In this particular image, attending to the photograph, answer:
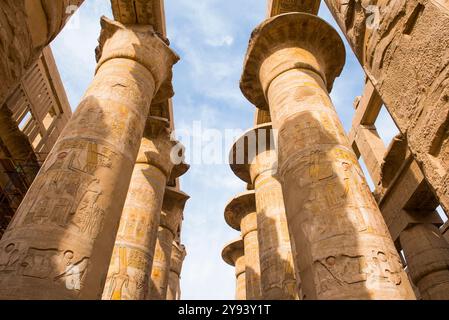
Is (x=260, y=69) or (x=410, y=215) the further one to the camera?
(x=410, y=215)

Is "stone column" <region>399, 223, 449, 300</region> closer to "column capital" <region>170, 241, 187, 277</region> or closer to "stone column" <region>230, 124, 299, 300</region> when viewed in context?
"stone column" <region>230, 124, 299, 300</region>

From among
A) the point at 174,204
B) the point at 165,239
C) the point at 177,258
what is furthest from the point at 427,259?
the point at 177,258

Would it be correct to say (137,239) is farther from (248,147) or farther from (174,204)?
(248,147)

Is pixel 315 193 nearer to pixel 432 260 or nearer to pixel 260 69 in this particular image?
pixel 260 69

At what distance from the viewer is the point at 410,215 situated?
8906 mm

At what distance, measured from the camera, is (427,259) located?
7859 millimetres

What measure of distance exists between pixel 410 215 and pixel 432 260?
1438 mm

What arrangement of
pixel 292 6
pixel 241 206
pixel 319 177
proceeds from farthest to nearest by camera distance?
pixel 241 206 → pixel 292 6 → pixel 319 177

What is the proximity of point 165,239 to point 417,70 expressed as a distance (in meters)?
10.2

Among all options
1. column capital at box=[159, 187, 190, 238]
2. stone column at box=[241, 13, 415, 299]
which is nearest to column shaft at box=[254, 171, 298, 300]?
column capital at box=[159, 187, 190, 238]

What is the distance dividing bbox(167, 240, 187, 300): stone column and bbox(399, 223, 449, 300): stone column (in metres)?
9.80

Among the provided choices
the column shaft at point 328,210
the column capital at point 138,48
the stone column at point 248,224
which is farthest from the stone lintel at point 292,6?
the stone column at point 248,224

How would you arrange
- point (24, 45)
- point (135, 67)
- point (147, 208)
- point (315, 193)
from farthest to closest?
point (147, 208) < point (135, 67) < point (315, 193) < point (24, 45)
